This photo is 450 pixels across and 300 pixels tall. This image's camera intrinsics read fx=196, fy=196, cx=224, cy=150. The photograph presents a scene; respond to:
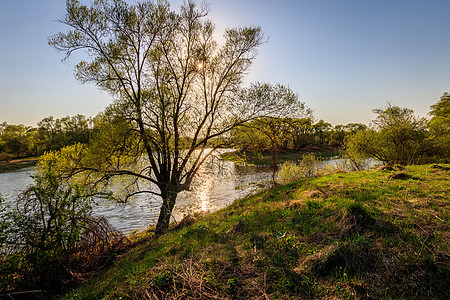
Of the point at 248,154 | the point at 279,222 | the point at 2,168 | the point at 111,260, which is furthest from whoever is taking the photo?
the point at 2,168

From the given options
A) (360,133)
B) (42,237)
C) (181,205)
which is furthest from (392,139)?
(42,237)

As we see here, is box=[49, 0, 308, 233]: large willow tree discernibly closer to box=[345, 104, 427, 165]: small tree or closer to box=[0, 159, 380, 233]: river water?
box=[0, 159, 380, 233]: river water

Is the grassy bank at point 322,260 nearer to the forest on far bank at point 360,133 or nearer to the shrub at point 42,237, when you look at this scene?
the shrub at point 42,237

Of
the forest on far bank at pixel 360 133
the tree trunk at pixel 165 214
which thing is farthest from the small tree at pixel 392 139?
the tree trunk at pixel 165 214

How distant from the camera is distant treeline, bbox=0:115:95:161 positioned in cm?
6762

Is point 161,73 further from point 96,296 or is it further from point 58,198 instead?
point 96,296

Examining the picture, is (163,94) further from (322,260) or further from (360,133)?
(360,133)

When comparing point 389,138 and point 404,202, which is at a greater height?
point 389,138

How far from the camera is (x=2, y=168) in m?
51.5

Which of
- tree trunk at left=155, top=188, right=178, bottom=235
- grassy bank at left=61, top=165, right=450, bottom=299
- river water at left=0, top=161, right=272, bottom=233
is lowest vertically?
river water at left=0, top=161, right=272, bottom=233

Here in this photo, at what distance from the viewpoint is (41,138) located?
7831cm

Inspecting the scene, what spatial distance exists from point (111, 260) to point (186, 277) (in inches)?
240

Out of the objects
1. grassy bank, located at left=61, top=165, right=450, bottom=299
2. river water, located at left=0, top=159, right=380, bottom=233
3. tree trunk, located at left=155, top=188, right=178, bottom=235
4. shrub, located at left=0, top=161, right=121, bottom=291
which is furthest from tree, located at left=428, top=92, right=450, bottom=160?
shrub, located at left=0, top=161, right=121, bottom=291

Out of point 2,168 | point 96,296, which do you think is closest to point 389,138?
point 96,296
